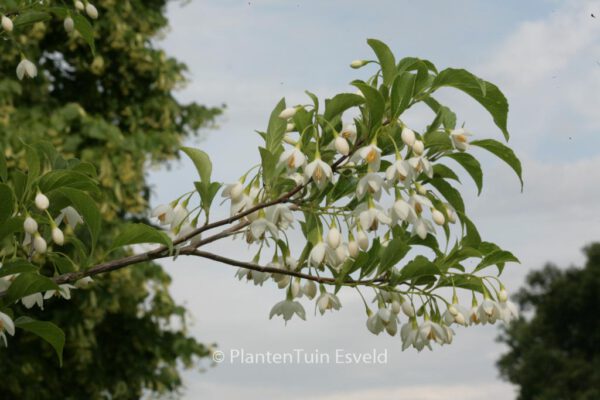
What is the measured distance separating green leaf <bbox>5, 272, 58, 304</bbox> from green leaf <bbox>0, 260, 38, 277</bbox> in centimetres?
3

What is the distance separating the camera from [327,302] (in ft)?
11.5

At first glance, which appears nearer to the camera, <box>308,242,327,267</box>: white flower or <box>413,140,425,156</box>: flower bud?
<box>413,140,425,156</box>: flower bud

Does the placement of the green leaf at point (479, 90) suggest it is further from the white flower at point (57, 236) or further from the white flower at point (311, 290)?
the white flower at point (57, 236)

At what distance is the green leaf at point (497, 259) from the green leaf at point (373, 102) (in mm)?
726

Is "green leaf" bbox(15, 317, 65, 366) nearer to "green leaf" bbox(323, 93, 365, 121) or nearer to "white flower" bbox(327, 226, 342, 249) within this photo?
"white flower" bbox(327, 226, 342, 249)

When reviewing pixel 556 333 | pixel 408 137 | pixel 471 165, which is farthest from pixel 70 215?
pixel 556 333

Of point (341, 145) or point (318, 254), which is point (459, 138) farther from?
point (318, 254)

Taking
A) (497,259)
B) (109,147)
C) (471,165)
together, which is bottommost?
(497,259)

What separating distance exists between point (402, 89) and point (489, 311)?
971 millimetres

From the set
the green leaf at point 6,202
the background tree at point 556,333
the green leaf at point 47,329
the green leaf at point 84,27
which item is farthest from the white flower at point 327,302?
the background tree at point 556,333

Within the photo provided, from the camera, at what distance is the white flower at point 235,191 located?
10.7 ft

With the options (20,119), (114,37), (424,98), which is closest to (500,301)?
(424,98)

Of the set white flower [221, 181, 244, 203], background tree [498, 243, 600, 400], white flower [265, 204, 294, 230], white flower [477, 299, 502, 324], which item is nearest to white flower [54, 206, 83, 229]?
white flower [221, 181, 244, 203]

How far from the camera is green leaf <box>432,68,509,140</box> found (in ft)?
10.2
